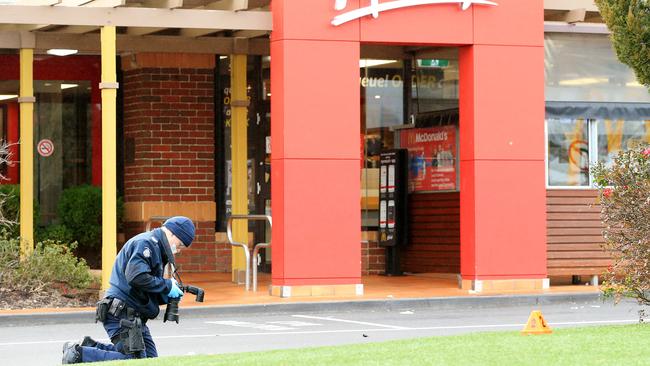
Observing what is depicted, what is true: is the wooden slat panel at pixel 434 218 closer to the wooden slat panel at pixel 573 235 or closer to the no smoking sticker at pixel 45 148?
the wooden slat panel at pixel 573 235

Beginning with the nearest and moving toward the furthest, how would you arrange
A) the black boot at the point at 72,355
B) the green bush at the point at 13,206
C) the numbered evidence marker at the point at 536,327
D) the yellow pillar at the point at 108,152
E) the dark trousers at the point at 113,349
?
1. the dark trousers at the point at 113,349
2. the black boot at the point at 72,355
3. the numbered evidence marker at the point at 536,327
4. the yellow pillar at the point at 108,152
5. the green bush at the point at 13,206

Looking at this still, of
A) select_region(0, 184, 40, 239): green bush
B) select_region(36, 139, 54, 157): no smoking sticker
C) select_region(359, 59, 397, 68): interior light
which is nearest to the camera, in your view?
select_region(0, 184, 40, 239): green bush

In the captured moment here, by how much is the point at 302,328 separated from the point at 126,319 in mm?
5908

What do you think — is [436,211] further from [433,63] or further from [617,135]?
[617,135]

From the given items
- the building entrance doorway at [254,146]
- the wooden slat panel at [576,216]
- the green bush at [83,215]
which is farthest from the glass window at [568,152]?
the green bush at [83,215]

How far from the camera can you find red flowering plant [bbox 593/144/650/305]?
13195 mm

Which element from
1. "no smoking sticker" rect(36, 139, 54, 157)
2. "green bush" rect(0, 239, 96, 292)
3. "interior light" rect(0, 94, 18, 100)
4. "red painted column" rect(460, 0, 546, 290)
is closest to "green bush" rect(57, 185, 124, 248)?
"no smoking sticker" rect(36, 139, 54, 157)

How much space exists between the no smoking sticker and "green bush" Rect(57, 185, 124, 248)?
105 cm

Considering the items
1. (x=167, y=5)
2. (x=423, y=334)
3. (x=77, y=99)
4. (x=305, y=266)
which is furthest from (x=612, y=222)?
(x=77, y=99)

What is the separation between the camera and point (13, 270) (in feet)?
61.7

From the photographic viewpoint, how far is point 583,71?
2203cm

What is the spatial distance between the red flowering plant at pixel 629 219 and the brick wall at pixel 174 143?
1194 cm

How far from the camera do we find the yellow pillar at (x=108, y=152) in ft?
61.9

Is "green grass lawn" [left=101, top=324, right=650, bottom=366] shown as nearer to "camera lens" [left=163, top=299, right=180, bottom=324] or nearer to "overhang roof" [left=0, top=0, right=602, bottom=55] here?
"camera lens" [left=163, top=299, right=180, bottom=324]
